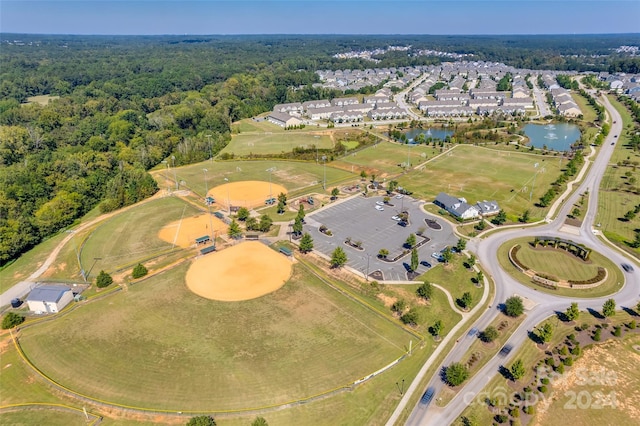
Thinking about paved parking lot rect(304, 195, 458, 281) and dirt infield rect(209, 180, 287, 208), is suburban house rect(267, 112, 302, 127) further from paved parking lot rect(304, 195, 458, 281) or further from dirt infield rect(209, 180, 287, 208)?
paved parking lot rect(304, 195, 458, 281)

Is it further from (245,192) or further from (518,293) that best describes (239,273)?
(518,293)

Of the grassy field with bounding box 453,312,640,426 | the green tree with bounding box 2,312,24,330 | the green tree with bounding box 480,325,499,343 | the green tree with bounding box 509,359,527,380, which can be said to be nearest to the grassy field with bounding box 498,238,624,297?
the grassy field with bounding box 453,312,640,426

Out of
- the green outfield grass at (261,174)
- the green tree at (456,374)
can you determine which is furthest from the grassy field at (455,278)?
the green outfield grass at (261,174)

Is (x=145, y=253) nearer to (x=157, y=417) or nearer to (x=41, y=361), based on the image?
(x=41, y=361)

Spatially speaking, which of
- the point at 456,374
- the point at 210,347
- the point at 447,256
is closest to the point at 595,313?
the point at 447,256

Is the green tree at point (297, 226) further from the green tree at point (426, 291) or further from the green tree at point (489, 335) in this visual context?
the green tree at point (489, 335)

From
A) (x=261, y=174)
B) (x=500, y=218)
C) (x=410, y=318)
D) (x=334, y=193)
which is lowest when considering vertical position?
(x=410, y=318)
